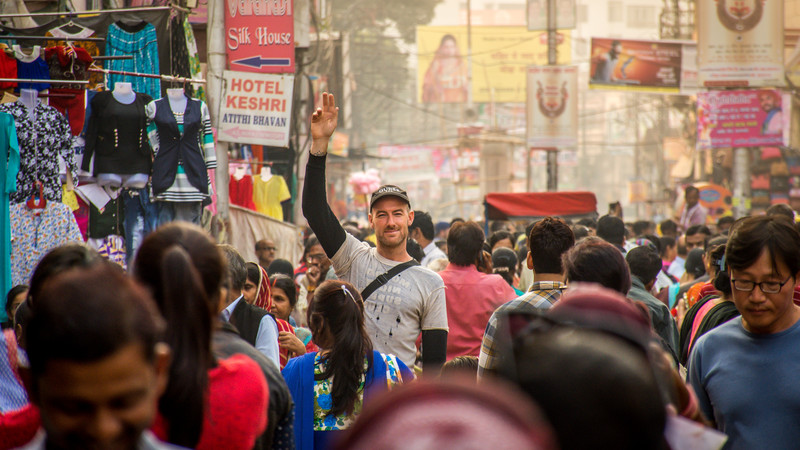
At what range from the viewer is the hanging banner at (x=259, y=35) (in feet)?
28.1

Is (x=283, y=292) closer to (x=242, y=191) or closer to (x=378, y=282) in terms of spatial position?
(x=378, y=282)

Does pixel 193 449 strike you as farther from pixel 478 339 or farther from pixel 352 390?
pixel 478 339

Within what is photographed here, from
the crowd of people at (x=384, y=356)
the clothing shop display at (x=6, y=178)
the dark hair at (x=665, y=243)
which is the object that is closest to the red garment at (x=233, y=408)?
the crowd of people at (x=384, y=356)

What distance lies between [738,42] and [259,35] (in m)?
13.5

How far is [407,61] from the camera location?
49.8 metres

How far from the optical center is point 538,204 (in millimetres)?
14352

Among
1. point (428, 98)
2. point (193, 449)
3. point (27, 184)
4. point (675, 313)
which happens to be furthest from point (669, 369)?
point (428, 98)

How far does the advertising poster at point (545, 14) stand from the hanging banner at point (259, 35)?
1452cm

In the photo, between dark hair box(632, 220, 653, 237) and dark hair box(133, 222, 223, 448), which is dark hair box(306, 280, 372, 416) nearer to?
dark hair box(133, 222, 223, 448)

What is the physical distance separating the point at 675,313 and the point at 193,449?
684 centimetres

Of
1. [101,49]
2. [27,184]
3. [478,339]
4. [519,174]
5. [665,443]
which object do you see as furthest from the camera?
[519,174]

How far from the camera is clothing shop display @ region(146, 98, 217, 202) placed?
7143 mm

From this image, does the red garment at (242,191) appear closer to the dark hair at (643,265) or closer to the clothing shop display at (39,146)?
the clothing shop display at (39,146)

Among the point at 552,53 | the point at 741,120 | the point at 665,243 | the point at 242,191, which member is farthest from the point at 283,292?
the point at 741,120
